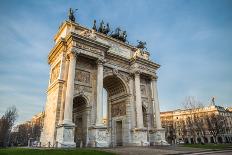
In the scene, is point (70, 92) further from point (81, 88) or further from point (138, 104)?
point (138, 104)

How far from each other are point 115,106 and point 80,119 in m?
6.95

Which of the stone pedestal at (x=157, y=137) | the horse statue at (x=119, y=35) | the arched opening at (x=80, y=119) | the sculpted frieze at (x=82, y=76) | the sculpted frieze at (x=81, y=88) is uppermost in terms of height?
the horse statue at (x=119, y=35)

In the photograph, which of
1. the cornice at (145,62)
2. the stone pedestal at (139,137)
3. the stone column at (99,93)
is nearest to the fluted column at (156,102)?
the cornice at (145,62)

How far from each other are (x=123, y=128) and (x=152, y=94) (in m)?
7.00

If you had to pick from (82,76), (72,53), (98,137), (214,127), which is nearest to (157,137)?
(98,137)

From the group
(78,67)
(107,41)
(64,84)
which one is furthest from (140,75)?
(64,84)

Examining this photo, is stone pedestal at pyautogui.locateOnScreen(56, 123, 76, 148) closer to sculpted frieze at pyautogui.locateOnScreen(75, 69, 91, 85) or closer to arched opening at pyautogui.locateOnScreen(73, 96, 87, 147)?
arched opening at pyautogui.locateOnScreen(73, 96, 87, 147)

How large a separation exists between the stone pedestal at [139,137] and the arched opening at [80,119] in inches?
248

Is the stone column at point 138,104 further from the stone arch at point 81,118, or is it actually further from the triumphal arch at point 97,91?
the stone arch at point 81,118

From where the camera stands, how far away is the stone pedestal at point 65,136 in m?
16.6

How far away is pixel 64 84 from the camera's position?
20.6m

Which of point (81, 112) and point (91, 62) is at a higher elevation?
point (91, 62)

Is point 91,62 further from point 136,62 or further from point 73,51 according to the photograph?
point 136,62

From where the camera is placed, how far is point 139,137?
23.2 metres
